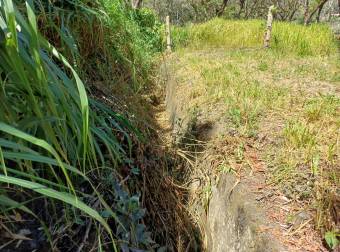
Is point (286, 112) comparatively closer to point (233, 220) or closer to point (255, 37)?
point (233, 220)

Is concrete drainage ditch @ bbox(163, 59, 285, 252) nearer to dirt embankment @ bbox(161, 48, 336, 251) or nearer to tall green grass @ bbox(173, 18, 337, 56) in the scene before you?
dirt embankment @ bbox(161, 48, 336, 251)

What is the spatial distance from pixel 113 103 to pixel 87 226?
36.7 inches

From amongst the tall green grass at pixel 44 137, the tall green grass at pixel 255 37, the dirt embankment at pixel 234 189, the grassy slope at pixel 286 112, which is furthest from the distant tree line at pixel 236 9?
the tall green grass at pixel 44 137

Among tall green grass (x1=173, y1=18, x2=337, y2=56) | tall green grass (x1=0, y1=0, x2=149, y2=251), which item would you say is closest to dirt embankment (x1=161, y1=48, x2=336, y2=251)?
tall green grass (x1=0, y1=0, x2=149, y2=251)

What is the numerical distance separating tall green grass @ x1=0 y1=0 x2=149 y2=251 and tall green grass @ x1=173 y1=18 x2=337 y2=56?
Answer: 6.83 meters

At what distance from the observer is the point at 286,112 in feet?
10.0

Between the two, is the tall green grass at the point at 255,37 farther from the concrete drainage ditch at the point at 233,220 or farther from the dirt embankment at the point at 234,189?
the concrete drainage ditch at the point at 233,220

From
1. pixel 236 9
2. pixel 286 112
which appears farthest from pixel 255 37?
pixel 236 9

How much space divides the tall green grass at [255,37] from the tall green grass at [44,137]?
6.83 metres

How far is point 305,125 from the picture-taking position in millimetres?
2672

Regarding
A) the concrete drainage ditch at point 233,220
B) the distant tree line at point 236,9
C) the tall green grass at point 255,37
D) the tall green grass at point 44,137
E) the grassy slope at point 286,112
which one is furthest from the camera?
the distant tree line at point 236,9

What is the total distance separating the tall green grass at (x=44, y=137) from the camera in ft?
2.65

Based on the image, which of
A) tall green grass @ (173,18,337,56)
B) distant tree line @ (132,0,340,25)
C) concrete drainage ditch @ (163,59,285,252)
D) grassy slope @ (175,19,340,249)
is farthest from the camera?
distant tree line @ (132,0,340,25)

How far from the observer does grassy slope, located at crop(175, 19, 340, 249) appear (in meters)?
2.00
